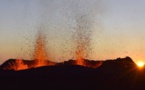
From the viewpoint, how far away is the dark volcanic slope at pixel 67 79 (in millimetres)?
54656

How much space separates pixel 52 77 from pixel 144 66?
86.7ft

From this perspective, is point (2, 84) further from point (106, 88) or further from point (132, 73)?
point (132, 73)

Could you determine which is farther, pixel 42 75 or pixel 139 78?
pixel 139 78

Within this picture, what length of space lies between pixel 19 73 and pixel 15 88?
192 inches

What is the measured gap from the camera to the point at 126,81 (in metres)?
59.8

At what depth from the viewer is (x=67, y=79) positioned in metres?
56.2

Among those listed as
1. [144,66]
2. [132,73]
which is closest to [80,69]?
[132,73]

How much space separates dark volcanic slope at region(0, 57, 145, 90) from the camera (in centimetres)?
5466

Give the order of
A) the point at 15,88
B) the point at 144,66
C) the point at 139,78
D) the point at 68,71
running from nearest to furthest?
the point at 15,88 < the point at 68,71 < the point at 139,78 < the point at 144,66

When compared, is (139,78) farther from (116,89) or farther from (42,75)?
(42,75)

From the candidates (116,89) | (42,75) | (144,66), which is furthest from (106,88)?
(144,66)

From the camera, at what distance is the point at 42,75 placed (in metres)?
57.4

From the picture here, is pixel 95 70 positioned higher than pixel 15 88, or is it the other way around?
pixel 95 70

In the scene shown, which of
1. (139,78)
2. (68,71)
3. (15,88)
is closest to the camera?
(15,88)
